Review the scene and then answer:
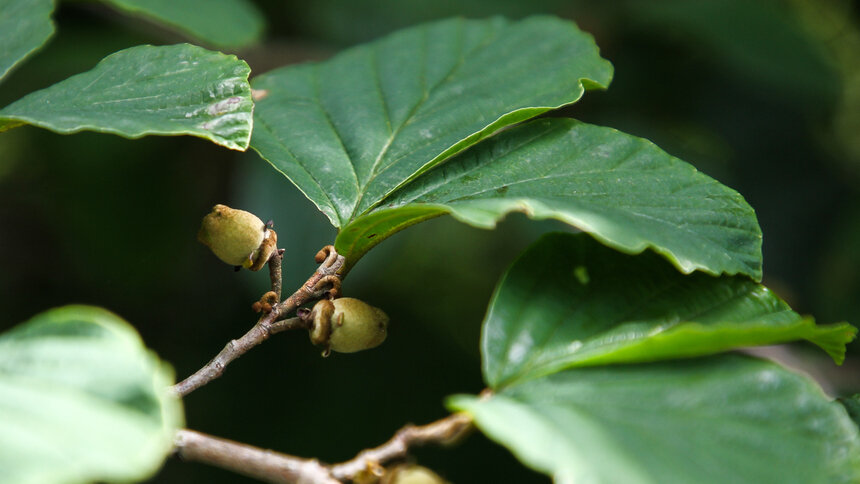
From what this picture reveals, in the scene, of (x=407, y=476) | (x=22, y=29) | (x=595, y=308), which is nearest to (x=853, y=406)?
(x=595, y=308)

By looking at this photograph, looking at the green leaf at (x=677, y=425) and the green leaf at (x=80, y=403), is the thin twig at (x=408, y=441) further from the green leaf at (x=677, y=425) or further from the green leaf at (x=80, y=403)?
the green leaf at (x=80, y=403)

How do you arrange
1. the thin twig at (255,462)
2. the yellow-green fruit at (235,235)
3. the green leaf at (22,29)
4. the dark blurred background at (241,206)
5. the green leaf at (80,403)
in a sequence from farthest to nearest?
the dark blurred background at (241,206) < the green leaf at (22,29) < the yellow-green fruit at (235,235) < the thin twig at (255,462) < the green leaf at (80,403)

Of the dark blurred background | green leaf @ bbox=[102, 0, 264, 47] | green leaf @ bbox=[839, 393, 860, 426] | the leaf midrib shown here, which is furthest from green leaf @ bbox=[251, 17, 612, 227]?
the dark blurred background

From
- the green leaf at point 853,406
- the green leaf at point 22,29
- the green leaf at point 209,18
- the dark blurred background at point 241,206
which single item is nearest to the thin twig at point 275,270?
the green leaf at point 22,29

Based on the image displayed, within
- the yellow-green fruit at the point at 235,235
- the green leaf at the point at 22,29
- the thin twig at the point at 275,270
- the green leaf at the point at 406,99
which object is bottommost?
the thin twig at the point at 275,270

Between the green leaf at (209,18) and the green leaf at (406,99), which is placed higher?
the green leaf at (209,18)

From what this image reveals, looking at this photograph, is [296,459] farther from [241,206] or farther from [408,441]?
[241,206]

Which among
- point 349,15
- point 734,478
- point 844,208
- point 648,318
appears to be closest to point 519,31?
point 648,318

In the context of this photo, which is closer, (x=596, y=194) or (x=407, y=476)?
(x=407, y=476)

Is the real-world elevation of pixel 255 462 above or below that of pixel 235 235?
below
